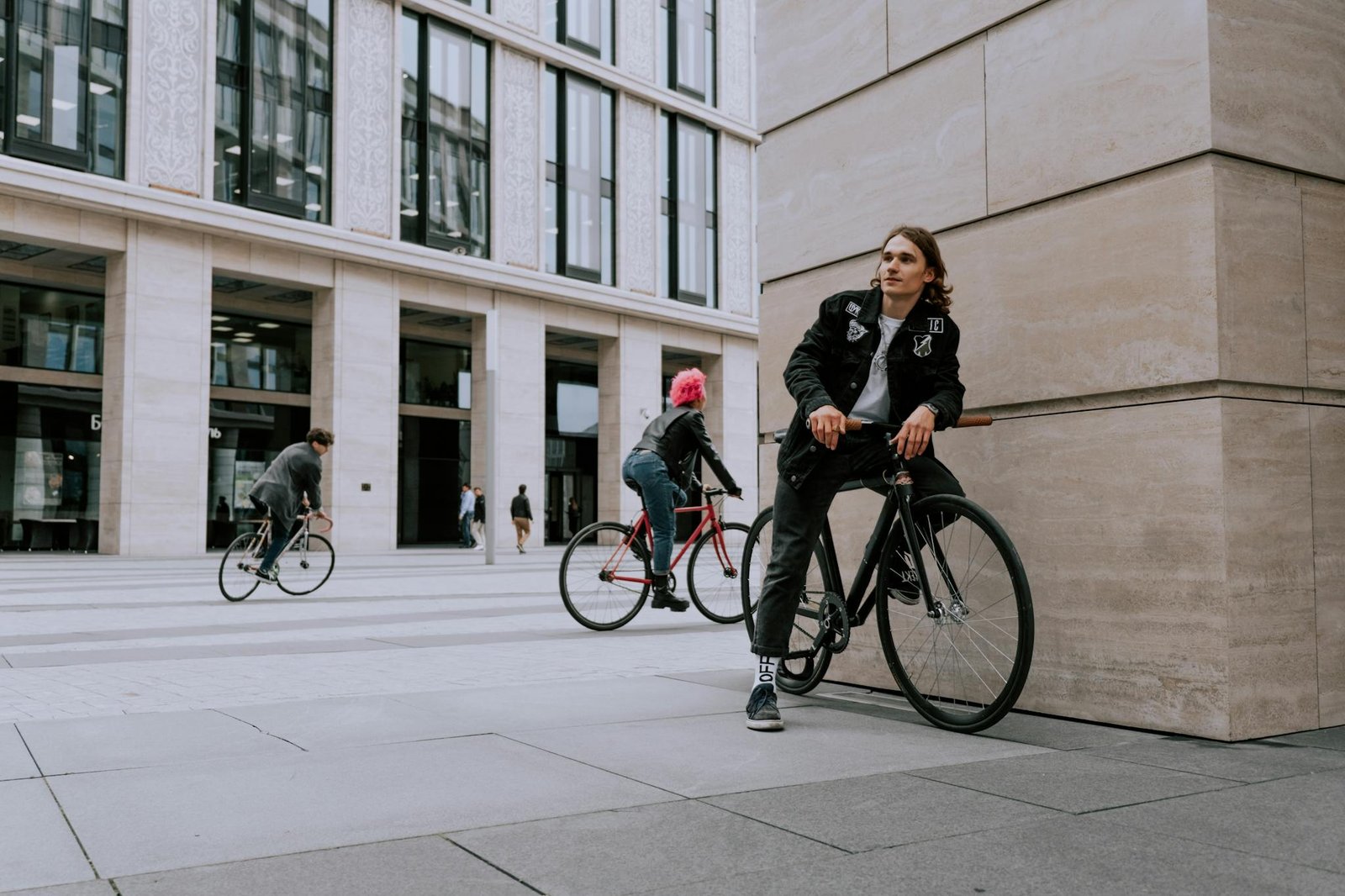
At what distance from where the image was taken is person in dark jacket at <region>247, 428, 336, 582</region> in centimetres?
1159

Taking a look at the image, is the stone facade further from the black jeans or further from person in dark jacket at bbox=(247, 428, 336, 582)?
person in dark jacket at bbox=(247, 428, 336, 582)

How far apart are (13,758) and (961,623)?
10.3ft

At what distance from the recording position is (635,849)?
2611 millimetres

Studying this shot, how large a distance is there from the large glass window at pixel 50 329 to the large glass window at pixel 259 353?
2730 millimetres

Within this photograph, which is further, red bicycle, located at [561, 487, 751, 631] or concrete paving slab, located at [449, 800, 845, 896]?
red bicycle, located at [561, 487, 751, 631]

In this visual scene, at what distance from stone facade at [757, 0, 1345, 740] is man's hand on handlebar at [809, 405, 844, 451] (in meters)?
0.88

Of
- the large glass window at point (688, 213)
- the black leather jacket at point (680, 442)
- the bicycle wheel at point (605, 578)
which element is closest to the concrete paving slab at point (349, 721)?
the bicycle wheel at point (605, 578)

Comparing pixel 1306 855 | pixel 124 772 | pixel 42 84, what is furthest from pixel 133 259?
pixel 1306 855

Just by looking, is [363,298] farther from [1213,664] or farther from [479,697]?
[1213,664]

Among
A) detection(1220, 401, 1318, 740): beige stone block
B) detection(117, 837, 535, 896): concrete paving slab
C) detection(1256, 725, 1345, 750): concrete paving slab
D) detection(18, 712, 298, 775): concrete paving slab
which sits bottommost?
detection(18, 712, 298, 775): concrete paving slab

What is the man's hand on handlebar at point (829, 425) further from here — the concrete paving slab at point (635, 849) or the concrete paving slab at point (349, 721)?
the concrete paving slab at point (349, 721)

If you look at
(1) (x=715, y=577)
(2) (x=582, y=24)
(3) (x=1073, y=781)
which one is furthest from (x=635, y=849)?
(2) (x=582, y=24)

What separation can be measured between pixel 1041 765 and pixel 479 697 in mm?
2421

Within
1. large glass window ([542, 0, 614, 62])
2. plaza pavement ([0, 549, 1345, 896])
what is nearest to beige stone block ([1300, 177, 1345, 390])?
plaza pavement ([0, 549, 1345, 896])
